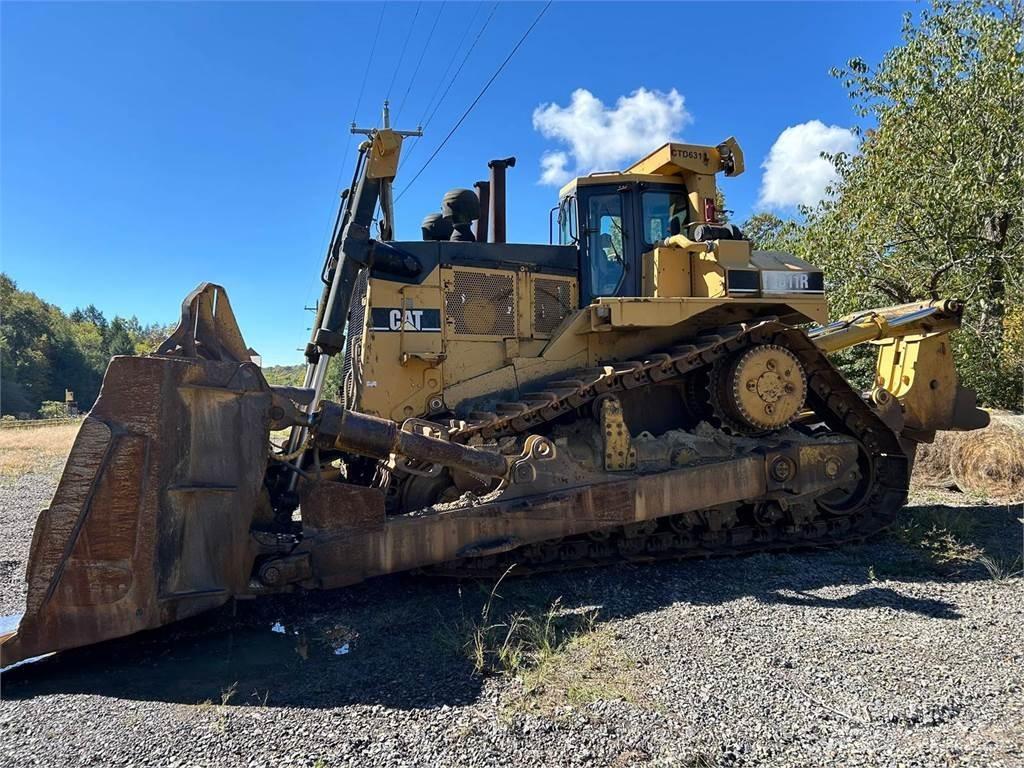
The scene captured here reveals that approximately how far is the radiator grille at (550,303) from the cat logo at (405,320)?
977mm

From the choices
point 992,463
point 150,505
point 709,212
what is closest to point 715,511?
point 709,212

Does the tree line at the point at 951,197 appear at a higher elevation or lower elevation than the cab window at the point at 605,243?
higher

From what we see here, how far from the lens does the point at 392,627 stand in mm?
4500

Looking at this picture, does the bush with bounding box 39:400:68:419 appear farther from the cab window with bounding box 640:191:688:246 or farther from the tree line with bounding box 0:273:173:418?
the cab window with bounding box 640:191:688:246

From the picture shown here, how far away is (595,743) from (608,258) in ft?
14.7

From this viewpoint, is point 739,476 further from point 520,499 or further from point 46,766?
→ point 46,766

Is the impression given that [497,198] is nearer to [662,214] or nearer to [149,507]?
[662,214]

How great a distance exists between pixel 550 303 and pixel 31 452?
63.2 feet

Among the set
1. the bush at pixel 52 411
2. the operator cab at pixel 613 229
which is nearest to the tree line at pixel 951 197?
the operator cab at pixel 613 229

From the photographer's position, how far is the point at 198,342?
4.11 metres

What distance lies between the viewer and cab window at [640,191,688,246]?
6.41m

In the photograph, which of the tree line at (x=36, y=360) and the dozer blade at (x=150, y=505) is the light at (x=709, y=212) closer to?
the dozer blade at (x=150, y=505)

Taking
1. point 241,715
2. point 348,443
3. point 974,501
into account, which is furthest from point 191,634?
point 974,501

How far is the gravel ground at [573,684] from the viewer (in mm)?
3004
